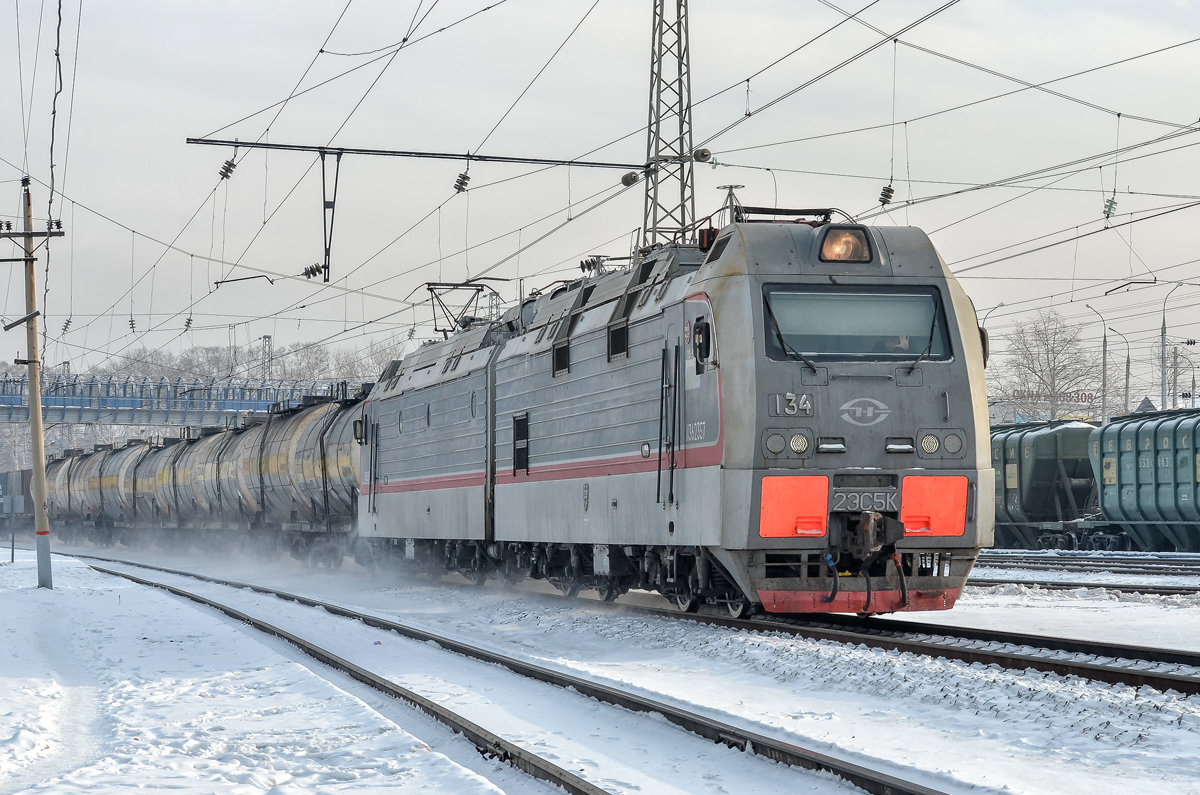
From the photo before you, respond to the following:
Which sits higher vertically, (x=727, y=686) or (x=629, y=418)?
(x=629, y=418)

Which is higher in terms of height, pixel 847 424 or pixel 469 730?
pixel 847 424

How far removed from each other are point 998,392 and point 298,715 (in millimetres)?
97847

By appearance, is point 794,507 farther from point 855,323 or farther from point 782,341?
point 855,323

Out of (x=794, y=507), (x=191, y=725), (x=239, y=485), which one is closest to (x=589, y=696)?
(x=191, y=725)

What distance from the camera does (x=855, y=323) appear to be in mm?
13008

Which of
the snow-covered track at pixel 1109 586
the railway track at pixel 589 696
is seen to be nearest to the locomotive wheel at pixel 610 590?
the railway track at pixel 589 696

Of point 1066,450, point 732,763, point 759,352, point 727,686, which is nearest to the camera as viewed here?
point 732,763

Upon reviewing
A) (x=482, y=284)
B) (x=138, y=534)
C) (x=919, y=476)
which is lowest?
(x=138, y=534)

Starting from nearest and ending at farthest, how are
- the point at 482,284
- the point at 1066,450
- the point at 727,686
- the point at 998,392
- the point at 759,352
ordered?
the point at 727,686
the point at 759,352
the point at 482,284
the point at 1066,450
the point at 998,392

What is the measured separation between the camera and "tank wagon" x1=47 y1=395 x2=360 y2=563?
103 ft

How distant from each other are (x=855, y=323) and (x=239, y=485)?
96.1ft

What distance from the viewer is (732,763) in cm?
750

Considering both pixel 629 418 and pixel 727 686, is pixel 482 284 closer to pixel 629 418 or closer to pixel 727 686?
pixel 629 418

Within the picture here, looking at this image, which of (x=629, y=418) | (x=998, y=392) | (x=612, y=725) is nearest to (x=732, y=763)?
(x=612, y=725)
